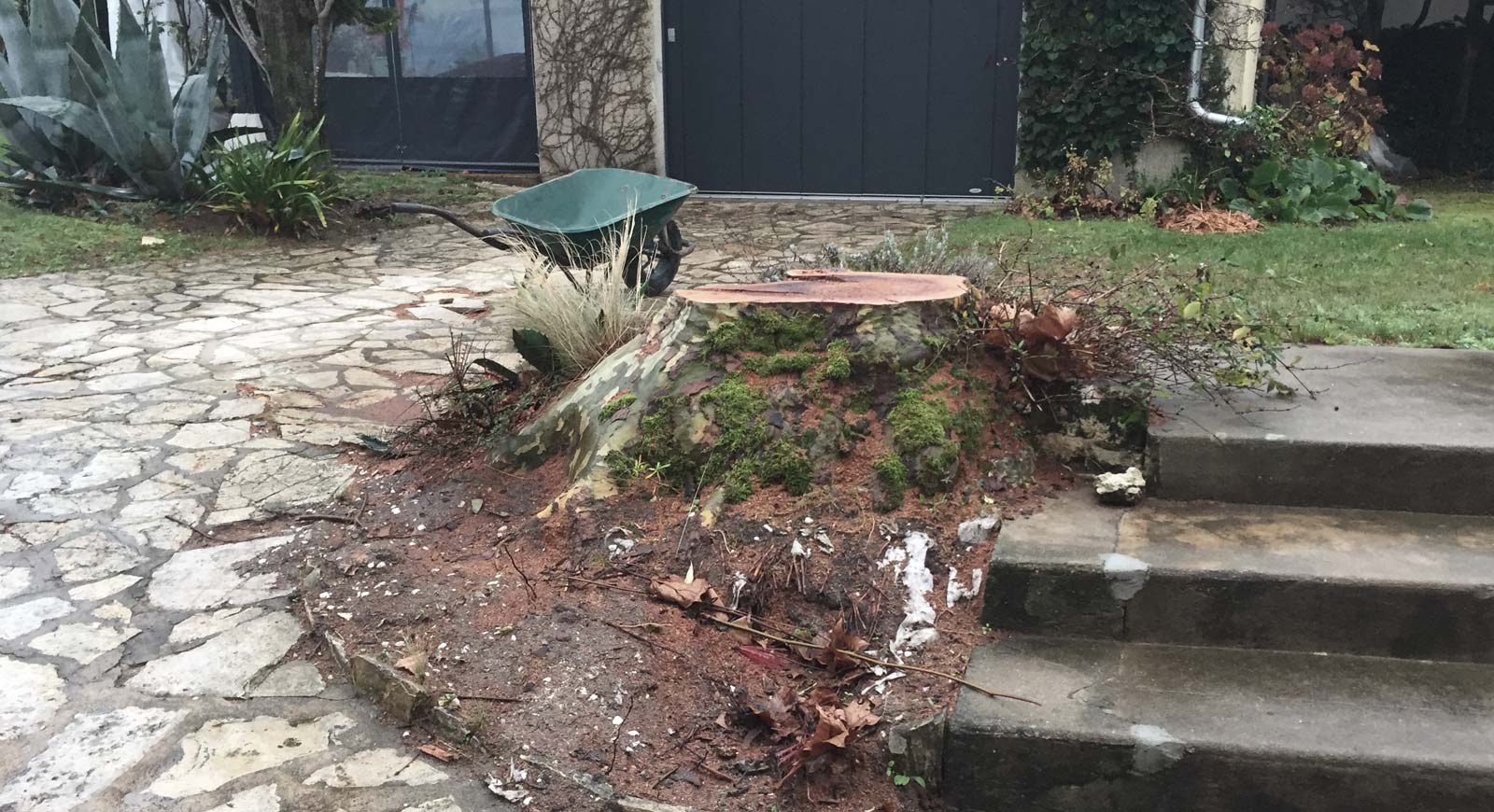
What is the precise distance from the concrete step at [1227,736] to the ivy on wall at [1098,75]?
645cm

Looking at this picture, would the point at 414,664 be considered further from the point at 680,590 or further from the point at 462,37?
the point at 462,37

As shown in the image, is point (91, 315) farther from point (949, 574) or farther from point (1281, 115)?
point (1281, 115)

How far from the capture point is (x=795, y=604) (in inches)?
104

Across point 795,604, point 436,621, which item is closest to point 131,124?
point 436,621

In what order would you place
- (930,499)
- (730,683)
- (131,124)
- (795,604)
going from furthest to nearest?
(131,124)
(930,499)
(795,604)
(730,683)

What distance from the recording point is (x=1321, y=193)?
738 cm

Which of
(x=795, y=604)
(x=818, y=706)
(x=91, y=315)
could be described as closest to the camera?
(x=818, y=706)

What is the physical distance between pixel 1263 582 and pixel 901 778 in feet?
2.90

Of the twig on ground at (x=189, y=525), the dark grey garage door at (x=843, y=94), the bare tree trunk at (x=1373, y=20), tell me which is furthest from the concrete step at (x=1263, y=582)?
the bare tree trunk at (x=1373, y=20)

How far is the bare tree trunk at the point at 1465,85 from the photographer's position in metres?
10.2

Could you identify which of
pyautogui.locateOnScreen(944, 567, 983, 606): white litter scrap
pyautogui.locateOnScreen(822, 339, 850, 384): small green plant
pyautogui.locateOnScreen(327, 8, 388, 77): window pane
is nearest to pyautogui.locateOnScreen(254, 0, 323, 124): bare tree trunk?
pyautogui.locateOnScreen(327, 8, 388, 77): window pane

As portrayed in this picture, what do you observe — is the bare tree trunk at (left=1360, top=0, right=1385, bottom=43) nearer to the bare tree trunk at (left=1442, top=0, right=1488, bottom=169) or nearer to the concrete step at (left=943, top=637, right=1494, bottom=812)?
the bare tree trunk at (left=1442, top=0, right=1488, bottom=169)

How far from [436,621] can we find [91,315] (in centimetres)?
413

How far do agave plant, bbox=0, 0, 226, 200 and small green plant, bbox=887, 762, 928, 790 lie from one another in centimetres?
740
